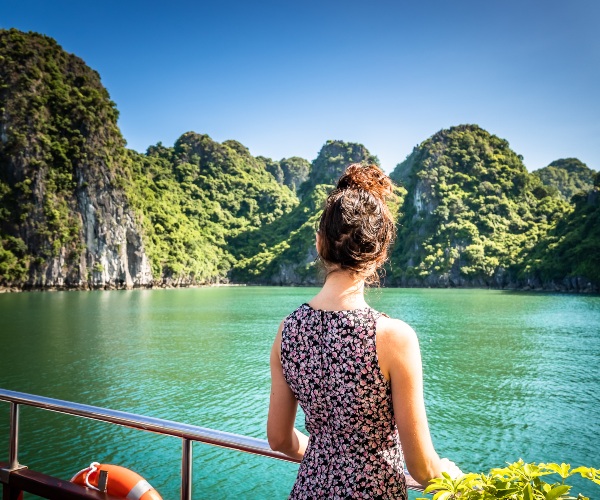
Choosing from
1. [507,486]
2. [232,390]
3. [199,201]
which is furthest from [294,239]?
[507,486]

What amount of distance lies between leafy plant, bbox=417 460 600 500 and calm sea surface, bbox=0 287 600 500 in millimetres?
649

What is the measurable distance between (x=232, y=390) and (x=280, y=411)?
12.5m

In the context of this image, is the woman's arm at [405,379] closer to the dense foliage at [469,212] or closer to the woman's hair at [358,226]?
the woman's hair at [358,226]

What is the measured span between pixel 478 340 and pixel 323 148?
111151 mm

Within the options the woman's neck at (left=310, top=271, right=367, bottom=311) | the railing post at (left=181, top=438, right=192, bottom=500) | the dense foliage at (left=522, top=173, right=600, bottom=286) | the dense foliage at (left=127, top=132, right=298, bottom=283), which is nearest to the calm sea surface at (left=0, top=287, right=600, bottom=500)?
the woman's neck at (left=310, top=271, right=367, bottom=311)

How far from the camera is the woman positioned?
3.37ft

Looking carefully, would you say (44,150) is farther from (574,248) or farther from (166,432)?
(166,432)

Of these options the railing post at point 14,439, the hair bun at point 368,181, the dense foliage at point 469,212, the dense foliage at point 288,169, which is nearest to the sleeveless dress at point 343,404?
the hair bun at point 368,181

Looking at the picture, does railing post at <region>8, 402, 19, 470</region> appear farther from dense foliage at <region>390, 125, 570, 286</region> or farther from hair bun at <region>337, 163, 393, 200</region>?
dense foliage at <region>390, 125, 570, 286</region>

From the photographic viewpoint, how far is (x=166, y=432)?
1.55 m

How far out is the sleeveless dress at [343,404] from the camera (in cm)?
106

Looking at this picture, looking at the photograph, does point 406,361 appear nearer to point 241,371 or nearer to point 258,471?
point 258,471

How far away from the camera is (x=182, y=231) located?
92125 millimetres

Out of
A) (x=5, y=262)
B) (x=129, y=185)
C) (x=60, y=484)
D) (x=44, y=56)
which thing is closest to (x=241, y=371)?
(x=60, y=484)
